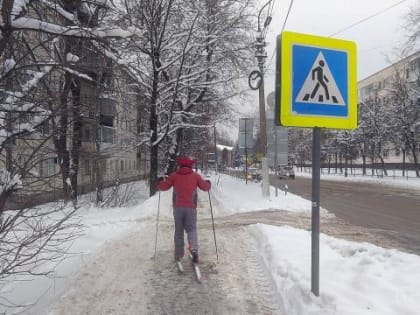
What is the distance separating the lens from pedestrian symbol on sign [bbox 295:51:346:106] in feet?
16.2

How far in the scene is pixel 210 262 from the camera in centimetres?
796

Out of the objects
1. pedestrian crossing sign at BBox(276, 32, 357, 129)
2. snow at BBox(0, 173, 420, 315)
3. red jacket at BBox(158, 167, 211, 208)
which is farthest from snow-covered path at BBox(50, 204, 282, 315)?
pedestrian crossing sign at BBox(276, 32, 357, 129)

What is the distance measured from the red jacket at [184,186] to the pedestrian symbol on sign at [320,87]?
343 cm

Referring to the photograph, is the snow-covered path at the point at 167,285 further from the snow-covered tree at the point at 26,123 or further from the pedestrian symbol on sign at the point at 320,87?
the pedestrian symbol on sign at the point at 320,87

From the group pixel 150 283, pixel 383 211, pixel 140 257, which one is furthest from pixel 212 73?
pixel 150 283

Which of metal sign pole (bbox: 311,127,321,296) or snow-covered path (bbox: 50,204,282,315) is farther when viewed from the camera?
snow-covered path (bbox: 50,204,282,315)

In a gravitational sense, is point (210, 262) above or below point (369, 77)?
below

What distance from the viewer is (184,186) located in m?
7.88

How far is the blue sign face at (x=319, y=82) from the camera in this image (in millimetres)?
4914

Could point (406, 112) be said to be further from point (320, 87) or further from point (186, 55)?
point (320, 87)

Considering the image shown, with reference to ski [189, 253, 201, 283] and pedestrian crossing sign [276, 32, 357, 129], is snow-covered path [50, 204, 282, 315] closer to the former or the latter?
ski [189, 253, 201, 283]

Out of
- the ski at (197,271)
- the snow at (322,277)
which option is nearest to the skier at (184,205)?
the ski at (197,271)

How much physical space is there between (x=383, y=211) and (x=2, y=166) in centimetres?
1560

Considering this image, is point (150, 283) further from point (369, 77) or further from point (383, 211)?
point (369, 77)
